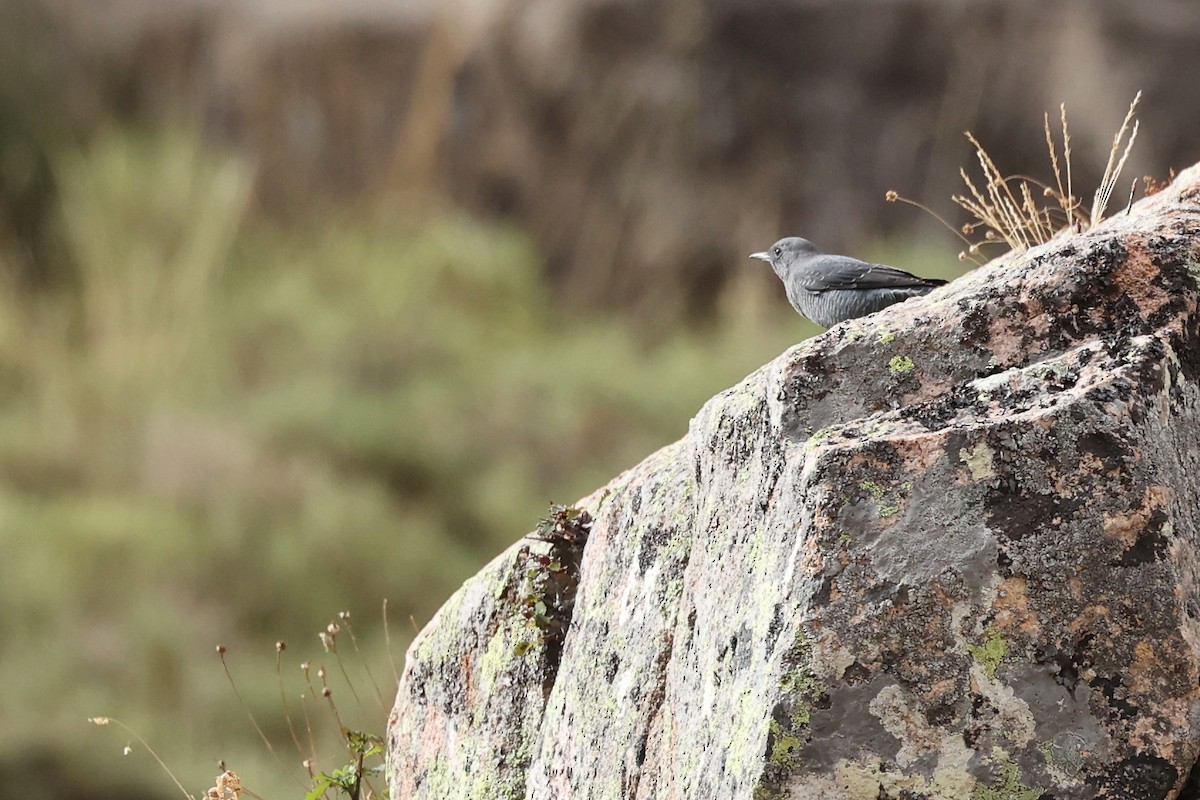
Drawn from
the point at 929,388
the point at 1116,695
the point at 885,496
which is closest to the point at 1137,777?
the point at 1116,695

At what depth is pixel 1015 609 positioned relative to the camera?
5.43ft

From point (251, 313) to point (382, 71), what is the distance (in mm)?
2477

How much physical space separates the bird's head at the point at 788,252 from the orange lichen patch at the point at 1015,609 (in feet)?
4.94

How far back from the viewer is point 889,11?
37.1ft

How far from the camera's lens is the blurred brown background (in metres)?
10.3

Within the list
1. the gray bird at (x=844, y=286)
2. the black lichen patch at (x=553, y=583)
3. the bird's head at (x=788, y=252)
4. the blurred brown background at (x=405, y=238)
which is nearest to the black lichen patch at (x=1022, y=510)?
the gray bird at (x=844, y=286)

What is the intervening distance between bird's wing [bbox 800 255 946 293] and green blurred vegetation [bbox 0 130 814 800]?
6.64m

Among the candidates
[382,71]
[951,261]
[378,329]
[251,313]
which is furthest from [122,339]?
[951,261]

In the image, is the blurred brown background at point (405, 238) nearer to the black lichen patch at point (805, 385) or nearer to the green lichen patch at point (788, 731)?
the black lichen patch at point (805, 385)

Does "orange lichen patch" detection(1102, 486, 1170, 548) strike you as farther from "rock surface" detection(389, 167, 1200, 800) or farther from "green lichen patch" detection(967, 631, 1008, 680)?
"green lichen patch" detection(967, 631, 1008, 680)

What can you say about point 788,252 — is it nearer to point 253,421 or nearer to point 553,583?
point 553,583

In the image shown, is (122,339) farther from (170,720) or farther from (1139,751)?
(1139,751)

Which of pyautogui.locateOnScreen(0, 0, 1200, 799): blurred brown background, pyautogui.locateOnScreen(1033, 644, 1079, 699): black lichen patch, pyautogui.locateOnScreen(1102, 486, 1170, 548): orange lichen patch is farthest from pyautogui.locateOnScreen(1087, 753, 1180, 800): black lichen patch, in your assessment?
pyautogui.locateOnScreen(0, 0, 1200, 799): blurred brown background

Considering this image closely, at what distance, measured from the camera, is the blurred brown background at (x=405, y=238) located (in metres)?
10.3
